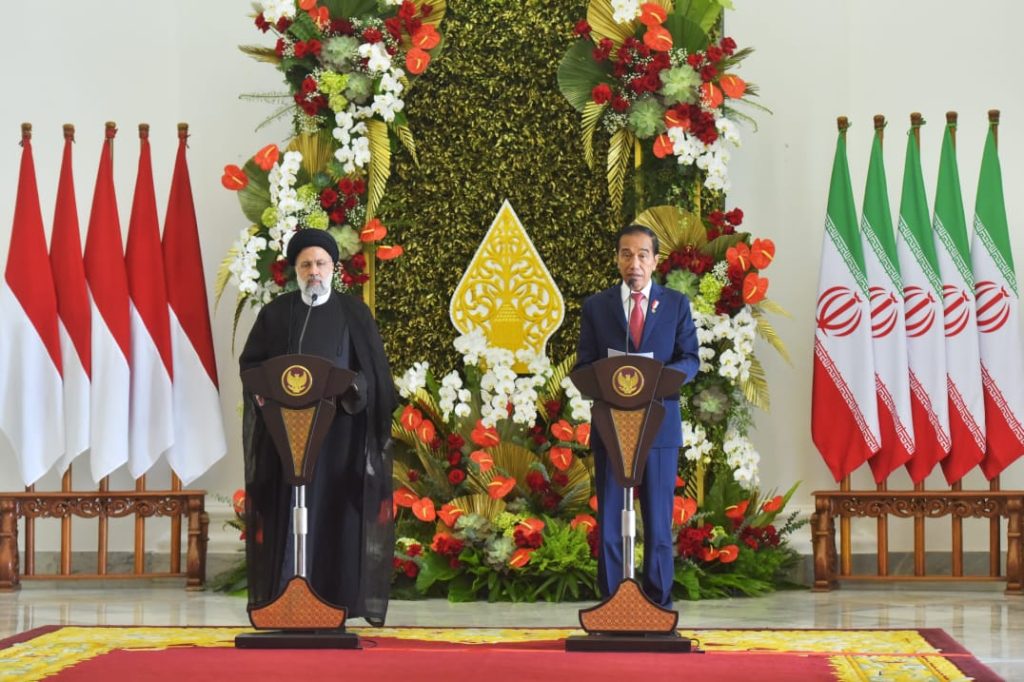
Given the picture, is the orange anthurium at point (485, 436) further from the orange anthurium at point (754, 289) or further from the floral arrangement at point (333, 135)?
the orange anthurium at point (754, 289)

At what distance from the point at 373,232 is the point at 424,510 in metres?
1.52

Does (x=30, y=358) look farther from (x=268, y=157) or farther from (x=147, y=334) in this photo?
(x=268, y=157)

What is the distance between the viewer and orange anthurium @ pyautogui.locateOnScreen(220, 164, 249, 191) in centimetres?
791

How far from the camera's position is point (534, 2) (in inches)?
324

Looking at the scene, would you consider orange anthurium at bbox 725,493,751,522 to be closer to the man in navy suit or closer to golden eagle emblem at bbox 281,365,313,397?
the man in navy suit

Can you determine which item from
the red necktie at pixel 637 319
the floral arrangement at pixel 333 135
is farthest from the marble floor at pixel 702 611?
the floral arrangement at pixel 333 135

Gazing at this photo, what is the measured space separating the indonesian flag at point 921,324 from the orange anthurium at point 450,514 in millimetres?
2430

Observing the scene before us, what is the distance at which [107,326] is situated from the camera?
8.12 meters

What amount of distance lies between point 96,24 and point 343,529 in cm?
434

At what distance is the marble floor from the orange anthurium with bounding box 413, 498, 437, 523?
424mm

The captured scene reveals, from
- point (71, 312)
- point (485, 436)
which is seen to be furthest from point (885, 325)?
point (71, 312)

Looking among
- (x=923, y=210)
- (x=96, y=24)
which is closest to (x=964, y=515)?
(x=923, y=210)

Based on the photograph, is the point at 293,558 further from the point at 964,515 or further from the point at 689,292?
the point at 964,515

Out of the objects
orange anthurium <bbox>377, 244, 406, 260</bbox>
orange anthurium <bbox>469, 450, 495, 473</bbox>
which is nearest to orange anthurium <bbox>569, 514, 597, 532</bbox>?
orange anthurium <bbox>469, 450, 495, 473</bbox>
